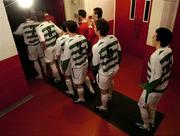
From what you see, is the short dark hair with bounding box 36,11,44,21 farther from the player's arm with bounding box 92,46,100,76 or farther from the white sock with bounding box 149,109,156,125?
the white sock with bounding box 149,109,156,125

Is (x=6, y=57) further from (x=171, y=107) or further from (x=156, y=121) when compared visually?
(x=171, y=107)

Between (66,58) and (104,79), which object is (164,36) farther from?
(66,58)

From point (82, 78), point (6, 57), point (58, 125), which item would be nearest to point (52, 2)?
point (6, 57)

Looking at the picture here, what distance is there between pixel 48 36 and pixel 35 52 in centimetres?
61

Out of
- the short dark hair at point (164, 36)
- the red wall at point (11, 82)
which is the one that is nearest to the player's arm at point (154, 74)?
the short dark hair at point (164, 36)

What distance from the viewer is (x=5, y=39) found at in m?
2.86

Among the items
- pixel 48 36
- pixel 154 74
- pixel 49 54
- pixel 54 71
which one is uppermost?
pixel 48 36

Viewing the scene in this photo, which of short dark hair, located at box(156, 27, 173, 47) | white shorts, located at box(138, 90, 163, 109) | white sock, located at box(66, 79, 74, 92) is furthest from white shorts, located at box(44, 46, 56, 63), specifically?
short dark hair, located at box(156, 27, 173, 47)

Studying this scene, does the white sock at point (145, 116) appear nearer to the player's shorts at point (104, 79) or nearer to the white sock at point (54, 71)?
the player's shorts at point (104, 79)

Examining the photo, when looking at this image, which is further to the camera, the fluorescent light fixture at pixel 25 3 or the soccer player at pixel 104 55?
the fluorescent light fixture at pixel 25 3

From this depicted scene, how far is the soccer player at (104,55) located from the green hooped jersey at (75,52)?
0.37 metres

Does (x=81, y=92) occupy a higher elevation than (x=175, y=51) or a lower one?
lower

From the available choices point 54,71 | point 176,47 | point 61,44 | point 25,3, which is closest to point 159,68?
point 61,44

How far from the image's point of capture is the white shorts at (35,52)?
148 inches
